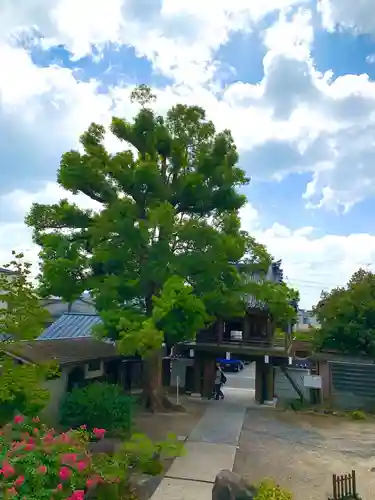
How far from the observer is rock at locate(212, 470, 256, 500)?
837 centimetres

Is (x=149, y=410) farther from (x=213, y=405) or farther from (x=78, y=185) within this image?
(x=78, y=185)

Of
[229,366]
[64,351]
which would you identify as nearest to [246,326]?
[64,351]

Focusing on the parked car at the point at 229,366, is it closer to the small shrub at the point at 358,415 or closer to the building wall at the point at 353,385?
the building wall at the point at 353,385

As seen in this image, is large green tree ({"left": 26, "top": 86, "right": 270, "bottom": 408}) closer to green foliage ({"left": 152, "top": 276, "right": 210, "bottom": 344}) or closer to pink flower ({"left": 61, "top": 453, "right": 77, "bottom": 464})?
green foliage ({"left": 152, "top": 276, "right": 210, "bottom": 344})

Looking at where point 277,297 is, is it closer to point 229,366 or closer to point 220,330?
point 220,330

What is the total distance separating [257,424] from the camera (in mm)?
16609

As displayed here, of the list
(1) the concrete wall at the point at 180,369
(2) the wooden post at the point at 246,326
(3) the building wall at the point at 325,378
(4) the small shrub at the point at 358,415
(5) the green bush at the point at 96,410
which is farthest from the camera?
(1) the concrete wall at the point at 180,369

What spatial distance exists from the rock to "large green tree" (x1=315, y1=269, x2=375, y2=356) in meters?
12.4

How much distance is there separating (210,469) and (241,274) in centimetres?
856

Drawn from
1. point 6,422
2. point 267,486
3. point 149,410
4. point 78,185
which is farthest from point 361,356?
point 6,422

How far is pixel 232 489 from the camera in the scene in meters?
8.45

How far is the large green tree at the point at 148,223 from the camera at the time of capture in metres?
15.5

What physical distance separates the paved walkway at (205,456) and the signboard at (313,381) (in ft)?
10.0

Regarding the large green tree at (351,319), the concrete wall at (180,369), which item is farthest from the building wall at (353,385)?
the concrete wall at (180,369)
